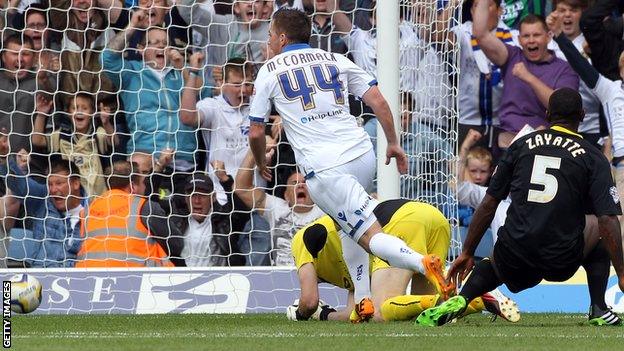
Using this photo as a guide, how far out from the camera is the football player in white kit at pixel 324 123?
712 cm

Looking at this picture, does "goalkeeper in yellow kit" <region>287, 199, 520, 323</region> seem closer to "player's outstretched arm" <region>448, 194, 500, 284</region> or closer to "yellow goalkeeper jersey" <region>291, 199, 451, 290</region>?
"yellow goalkeeper jersey" <region>291, 199, 451, 290</region>

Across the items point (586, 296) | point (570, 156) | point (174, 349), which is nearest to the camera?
point (174, 349)

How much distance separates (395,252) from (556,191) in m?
0.95

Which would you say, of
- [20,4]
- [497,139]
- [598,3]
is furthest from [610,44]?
[20,4]

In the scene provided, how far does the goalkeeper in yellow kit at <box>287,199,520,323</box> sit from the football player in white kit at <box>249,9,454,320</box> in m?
0.16

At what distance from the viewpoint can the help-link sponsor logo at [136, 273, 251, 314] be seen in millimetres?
9234

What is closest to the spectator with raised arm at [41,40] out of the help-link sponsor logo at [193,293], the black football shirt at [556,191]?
the help-link sponsor logo at [193,293]

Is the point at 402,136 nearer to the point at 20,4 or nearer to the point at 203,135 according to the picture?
the point at 203,135

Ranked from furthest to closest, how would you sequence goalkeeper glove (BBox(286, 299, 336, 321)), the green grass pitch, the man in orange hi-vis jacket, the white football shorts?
the man in orange hi-vis jacket
goalkeeper glove (BBox(286, 299, 336, 321))
the white football shorts
the green grass pitch

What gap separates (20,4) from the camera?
36.2ft

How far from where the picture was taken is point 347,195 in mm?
7102

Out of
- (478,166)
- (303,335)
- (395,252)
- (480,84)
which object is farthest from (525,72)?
(303,335)

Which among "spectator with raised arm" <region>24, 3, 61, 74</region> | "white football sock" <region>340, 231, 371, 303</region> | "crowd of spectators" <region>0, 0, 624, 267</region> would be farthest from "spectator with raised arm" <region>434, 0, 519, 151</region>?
"white football sock" <region>340, 231, 371, 303</region>

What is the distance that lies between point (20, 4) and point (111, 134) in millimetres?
1404
